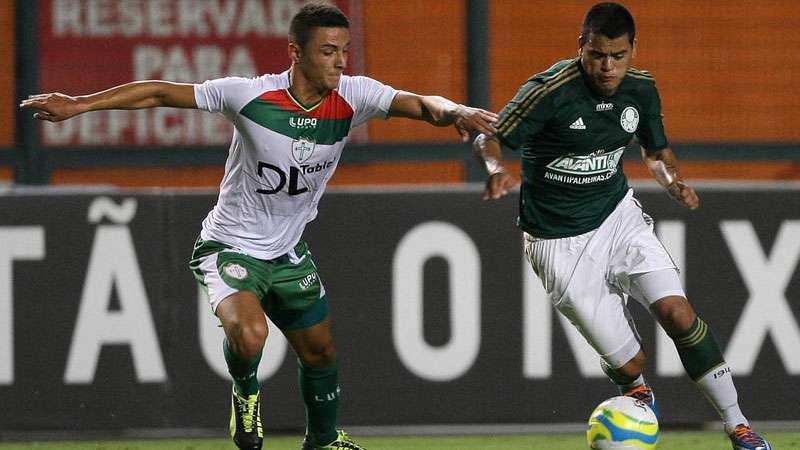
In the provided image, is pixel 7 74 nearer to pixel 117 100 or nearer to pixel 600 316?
pixel 117 100

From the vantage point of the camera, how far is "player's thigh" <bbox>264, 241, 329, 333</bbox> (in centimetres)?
652

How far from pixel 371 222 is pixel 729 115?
310cm

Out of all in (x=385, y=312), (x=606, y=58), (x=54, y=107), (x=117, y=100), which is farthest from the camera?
(x=385, y=312)

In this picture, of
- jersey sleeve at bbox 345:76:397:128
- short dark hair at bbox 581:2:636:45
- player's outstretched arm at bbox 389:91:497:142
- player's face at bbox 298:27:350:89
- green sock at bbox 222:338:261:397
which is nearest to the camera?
player's outstretched arm at bbox 389:91:497:142

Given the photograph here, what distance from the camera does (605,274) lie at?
6.63 m

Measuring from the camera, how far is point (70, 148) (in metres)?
9.72

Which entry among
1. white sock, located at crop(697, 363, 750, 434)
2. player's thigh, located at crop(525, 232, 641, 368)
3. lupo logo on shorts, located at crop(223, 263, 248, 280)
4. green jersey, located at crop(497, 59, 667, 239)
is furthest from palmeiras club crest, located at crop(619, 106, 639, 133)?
lupo logo on shorts, located at crop(223, 263, 248, 280)

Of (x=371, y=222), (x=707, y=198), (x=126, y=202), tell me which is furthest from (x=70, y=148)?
(x=707, y=198)

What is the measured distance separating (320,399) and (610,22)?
6.91 feet

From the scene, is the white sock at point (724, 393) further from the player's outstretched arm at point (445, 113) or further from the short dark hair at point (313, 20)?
the short dark hair at point (313, 20)

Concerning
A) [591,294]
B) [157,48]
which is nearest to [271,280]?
[591,294]

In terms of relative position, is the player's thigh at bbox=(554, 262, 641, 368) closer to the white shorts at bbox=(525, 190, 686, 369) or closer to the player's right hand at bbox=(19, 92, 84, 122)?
the white shorts at bbox=(525, 190, 686, 369)

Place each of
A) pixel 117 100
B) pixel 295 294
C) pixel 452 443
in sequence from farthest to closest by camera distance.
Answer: pixel 452 443 < pixel 295 294 < pixel 117 100

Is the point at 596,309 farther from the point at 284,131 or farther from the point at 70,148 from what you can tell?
the point at 70,148
